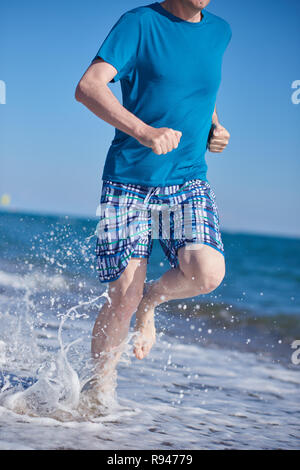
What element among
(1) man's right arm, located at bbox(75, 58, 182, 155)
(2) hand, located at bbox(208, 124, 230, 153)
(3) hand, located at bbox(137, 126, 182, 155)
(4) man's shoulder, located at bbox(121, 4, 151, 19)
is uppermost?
(4) man's shoulder, located at bbox(121, 4, 151, 19)

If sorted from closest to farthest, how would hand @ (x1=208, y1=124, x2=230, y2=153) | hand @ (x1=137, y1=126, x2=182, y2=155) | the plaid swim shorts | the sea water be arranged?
hand @ (x1=137, y1=126, x2=182, y2=155), the sea water, the plaid swim shorts, hand @ (x1=208, y1=124, x2=230, y2=153)

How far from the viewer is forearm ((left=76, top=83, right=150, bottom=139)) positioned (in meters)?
1.88

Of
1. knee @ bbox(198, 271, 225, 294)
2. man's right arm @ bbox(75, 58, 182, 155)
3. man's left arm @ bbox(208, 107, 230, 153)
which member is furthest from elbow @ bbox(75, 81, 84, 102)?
knee @ bbox(198, 271, 225, 294)

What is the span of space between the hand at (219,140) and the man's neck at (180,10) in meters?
0.47

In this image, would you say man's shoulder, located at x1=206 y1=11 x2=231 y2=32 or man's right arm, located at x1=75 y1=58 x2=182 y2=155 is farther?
man's shoulder, located at x1=206 y1=11 x2=231 y2=32

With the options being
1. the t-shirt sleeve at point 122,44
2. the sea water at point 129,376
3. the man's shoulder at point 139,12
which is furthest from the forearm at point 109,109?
the sea water at point 129,376

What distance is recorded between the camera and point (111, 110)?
190cm

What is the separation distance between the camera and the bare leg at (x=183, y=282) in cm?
216

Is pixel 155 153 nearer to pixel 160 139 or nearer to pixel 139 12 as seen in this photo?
pixel 160 139

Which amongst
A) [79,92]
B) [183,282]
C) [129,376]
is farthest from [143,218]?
[129,376]

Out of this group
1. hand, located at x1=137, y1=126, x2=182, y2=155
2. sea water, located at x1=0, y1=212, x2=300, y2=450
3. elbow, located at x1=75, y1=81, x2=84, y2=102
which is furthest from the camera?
sea water, located at x1=0, y1=212, x2=300, y2=450

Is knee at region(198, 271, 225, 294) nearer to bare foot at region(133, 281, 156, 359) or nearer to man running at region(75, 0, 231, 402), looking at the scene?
man running at region(75, 0, 231, 402)
